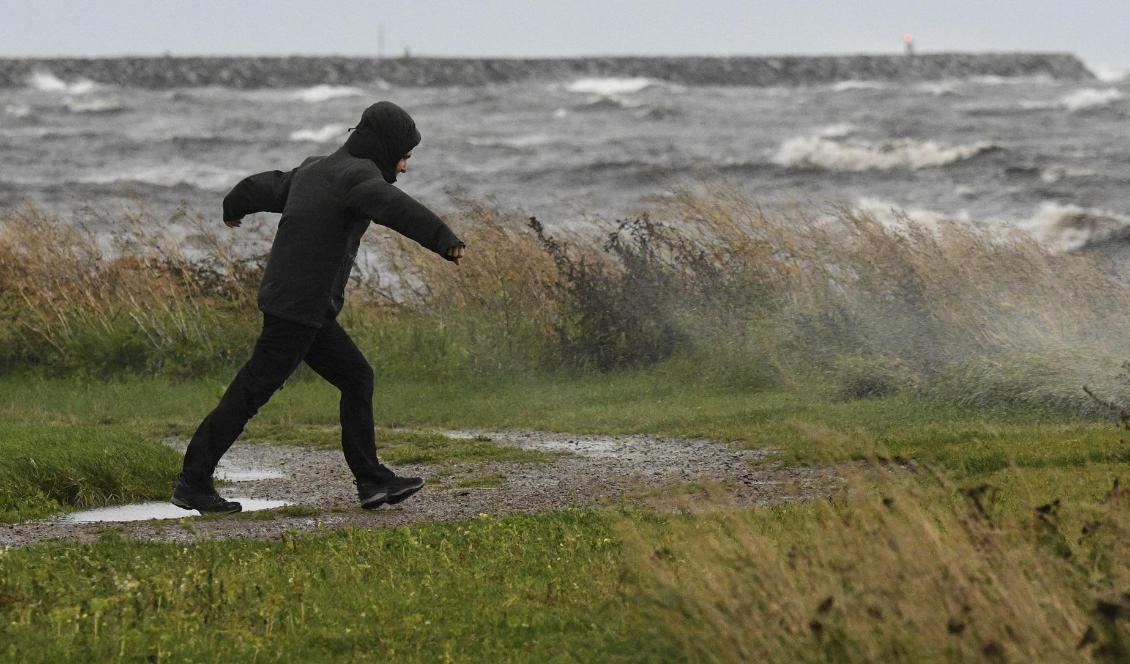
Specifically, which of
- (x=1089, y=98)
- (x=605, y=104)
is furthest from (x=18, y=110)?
(x=1089, y=98)

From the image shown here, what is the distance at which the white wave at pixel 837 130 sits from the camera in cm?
3812

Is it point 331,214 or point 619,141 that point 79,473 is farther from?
point 619,141

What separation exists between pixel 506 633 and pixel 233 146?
111ft

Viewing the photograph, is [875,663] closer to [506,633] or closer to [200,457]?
[506,633]

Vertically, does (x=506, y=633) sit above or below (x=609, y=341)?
above

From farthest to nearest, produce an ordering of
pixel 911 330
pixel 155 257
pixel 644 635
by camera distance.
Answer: pixel 155 257, pixel 911 330, pixel 644 635

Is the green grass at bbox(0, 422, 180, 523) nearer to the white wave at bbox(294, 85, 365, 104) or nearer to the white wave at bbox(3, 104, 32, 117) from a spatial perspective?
the white wave at bbox(294, 85, 365, 104)

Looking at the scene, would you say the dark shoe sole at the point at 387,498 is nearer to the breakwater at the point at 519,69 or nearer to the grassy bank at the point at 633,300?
the grassy bank at the point at 633,300

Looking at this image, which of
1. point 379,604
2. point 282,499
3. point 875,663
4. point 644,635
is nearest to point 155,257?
point 282,499

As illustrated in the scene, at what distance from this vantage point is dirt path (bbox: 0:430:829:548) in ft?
29.2

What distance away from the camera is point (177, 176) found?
3616 cm

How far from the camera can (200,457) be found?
29.6 feet

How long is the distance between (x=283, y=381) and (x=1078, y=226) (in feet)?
71.7

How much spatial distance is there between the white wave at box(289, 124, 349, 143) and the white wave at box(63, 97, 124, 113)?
18.8ft
